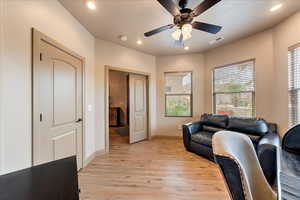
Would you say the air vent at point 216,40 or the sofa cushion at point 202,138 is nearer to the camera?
the sofa cushion at point 202,138

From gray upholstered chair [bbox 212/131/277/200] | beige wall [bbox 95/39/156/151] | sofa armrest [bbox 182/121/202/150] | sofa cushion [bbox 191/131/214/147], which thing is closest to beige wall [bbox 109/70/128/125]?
beige wall [bbox 95/39/156/151]

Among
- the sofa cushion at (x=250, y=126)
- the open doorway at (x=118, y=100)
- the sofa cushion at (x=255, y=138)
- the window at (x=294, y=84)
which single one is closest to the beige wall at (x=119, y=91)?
the open doorway at (x=118, y=100)

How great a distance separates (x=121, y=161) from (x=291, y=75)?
146 inches

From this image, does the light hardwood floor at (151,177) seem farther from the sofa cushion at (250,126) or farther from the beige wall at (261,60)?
the beige wall at (261,60)

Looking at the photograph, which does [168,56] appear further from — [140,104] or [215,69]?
[140,104]

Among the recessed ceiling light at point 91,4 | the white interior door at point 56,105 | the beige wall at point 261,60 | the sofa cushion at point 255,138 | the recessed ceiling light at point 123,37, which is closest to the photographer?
the white interior door at point 56,105

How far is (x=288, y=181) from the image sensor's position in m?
0.79

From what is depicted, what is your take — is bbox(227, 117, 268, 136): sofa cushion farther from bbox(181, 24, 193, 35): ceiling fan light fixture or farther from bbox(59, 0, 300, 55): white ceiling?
bbox(181, 24, 193, 35): ceiling fan light fixture

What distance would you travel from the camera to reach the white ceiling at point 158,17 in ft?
7.13

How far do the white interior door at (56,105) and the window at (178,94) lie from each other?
2.88m

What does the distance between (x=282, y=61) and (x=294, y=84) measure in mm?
515

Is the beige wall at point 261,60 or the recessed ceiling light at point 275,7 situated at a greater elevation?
the recessed ceiling light at point 275,7

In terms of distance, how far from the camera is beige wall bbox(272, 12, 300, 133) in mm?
2457

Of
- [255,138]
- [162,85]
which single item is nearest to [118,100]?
[162,85]
